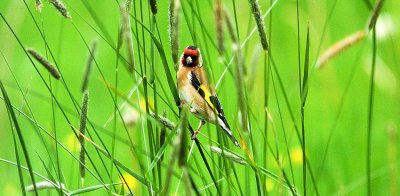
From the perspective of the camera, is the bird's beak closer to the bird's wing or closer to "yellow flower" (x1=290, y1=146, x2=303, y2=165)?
→ the bird's wing

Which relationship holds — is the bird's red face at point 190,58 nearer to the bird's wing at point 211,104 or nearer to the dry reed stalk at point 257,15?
the bird's wing at point 211,104

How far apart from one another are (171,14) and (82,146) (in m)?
0.33

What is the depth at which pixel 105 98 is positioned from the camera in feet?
15.9

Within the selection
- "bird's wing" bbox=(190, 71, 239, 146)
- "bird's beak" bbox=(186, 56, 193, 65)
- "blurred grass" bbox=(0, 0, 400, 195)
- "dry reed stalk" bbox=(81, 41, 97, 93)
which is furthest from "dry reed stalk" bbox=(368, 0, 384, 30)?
"blurred grass" bbox=(0, 0, 400, 195)

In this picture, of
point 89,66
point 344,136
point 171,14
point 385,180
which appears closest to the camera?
point 89,66

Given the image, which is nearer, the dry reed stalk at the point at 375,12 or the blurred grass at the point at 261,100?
the dry reed stalk at the point at 375,12

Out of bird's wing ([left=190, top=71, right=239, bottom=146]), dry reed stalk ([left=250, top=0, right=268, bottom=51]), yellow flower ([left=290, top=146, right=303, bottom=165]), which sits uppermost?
dry reed stalk ([left=250, top=0, right=268, bottom=51])

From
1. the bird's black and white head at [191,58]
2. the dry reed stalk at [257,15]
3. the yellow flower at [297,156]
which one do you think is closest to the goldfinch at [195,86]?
the bird's black and white head at [191,58]

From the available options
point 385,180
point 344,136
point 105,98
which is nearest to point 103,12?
point 105,98

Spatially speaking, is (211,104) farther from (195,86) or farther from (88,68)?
(88,68)

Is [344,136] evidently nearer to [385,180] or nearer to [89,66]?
[385,180]

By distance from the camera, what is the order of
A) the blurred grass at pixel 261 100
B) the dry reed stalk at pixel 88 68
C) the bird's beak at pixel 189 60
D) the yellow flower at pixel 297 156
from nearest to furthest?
the dry reed stalk at pixel 88 68 → the bird's beak at pixel 189 60 → the blurred grass at pixel 261 100 → the yellow flower at pixel 297 156

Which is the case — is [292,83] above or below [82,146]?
above

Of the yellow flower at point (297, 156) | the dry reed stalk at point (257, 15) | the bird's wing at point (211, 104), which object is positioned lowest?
the yellow flower at point (297, 156)
